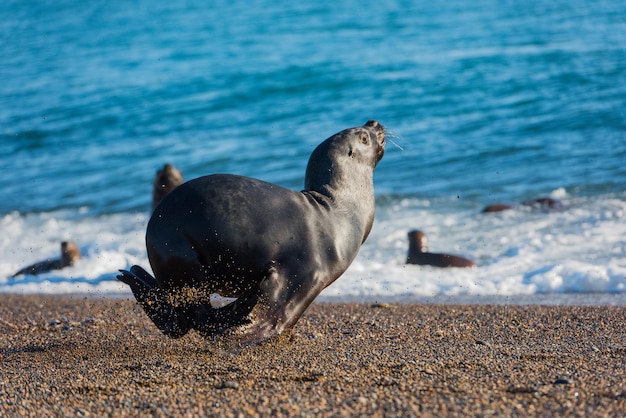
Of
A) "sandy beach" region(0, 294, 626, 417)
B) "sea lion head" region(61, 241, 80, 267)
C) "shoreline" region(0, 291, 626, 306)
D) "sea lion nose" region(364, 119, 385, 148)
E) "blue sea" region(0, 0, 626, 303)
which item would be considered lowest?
"blue sea" region(0, 0, 626, 303)

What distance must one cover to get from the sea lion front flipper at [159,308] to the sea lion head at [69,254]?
5551 millimetres

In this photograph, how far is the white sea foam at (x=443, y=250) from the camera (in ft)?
28.4

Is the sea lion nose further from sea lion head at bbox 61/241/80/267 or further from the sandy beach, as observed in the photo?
sea lion head at bbox 61/241/80/267

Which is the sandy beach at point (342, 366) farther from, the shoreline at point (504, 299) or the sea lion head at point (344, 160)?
the sea lion head at point (344, 160)

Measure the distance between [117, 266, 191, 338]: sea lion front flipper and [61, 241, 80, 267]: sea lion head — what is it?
5.55 metres

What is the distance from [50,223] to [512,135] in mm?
8129

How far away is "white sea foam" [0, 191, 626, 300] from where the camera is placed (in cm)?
865

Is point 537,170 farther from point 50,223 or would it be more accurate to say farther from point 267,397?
point 267,397

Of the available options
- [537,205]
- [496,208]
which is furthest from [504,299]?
[537,205]

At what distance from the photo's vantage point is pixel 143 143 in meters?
20.7

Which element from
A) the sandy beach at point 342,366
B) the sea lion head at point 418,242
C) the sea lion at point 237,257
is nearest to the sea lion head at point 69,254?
the sandy beach at point 342,366

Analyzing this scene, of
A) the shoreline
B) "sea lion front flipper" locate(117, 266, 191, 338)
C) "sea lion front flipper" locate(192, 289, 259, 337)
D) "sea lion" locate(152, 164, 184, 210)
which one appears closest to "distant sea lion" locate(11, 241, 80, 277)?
"sea lion" locate(152, 164, 184, 210)

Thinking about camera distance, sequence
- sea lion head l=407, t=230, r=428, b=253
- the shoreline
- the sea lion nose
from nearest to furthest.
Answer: the sea lion nose
the shoreline
sea lion head l=407, t=230, r=428, b=253

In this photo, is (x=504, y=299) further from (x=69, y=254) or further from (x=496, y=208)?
(x=69, y=254)
